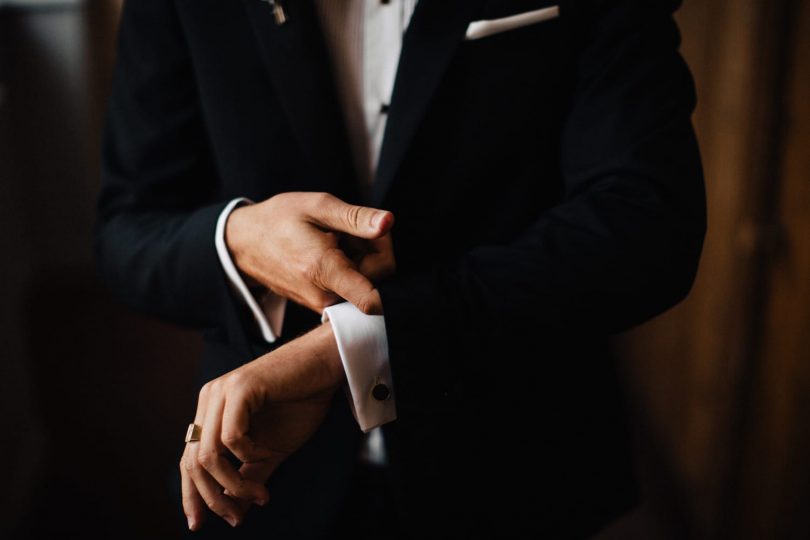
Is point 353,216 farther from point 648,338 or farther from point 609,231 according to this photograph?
point 648,338

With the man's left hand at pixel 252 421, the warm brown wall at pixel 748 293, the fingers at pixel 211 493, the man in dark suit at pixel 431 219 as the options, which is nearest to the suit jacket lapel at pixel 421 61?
the man in dark suit at pixel 431 219

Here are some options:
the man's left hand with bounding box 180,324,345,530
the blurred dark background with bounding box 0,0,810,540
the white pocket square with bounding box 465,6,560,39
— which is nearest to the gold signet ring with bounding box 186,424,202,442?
the man's left hand with bounding box 180,324,345,530

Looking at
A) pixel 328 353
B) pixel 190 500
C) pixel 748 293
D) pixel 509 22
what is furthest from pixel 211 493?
pixel 748 293

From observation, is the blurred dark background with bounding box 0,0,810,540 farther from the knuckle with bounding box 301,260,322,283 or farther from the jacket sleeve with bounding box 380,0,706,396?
the knuckle with bounding box 301,260,322,283

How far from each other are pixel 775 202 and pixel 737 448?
526 millimetres

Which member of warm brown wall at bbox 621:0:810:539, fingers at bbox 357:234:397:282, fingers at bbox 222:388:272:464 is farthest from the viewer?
warm brown wall at bbox 621:0:810:539

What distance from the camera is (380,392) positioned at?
0.56 metres

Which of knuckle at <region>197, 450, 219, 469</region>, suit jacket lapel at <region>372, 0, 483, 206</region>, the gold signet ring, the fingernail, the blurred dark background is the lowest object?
the blurred dark background

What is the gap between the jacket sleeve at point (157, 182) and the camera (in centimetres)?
67

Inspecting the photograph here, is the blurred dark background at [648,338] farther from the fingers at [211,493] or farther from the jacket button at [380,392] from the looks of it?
the fingers at [211,493]

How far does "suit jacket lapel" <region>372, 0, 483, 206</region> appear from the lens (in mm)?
625

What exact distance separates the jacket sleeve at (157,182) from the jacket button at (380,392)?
0.18m

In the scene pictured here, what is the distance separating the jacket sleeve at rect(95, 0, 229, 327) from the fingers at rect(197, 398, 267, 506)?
18cm

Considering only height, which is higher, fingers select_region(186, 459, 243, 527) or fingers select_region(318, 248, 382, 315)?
fingers select_region(318, 248, 382, 315)
